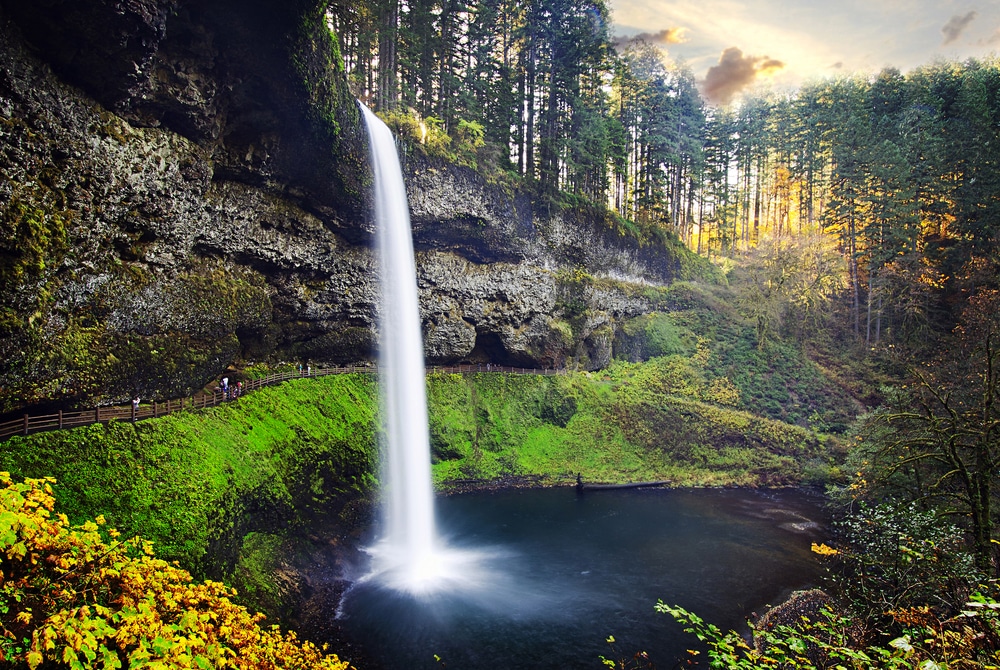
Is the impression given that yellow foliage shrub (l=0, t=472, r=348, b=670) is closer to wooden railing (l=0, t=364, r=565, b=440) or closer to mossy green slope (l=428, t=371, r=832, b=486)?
wooden railing (l=0, t=364, r=565, b=440)

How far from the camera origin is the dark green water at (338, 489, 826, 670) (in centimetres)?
1312

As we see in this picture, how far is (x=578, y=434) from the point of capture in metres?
30.8

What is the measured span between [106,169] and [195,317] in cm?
567

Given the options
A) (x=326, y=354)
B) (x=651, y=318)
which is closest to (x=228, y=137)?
(x=326, y=354)

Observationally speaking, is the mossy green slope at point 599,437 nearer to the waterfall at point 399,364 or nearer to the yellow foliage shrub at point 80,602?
the waterfall at point 399,364

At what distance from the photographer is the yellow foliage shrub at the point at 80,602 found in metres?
4.34

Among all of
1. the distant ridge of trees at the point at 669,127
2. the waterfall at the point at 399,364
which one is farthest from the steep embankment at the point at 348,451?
the distant ridge of trees at the point at 669,127

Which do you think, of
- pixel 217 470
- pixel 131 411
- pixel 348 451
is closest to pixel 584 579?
pixel 348 451

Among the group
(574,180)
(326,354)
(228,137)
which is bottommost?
(326,354)

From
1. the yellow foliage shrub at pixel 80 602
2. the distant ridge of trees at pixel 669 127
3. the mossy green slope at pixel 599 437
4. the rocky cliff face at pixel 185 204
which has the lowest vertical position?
the mossy green slope at pixel 599 437

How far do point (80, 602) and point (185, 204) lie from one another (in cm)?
1667

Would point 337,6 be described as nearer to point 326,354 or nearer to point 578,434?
point 326,354

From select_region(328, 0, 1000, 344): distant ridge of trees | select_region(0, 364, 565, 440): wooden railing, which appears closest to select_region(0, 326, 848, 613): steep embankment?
select_region(0, 364, 565, 440): wooden railing

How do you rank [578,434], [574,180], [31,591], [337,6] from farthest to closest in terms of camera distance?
[574,180], [578,434], [337,6], [31,591]
